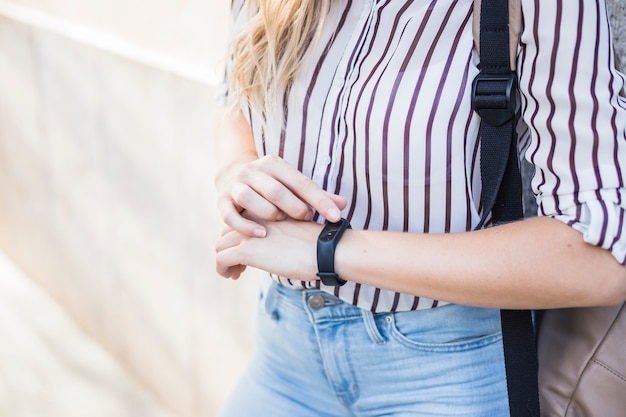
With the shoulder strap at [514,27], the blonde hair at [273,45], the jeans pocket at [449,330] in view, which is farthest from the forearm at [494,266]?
the blonde hair at [273,45]

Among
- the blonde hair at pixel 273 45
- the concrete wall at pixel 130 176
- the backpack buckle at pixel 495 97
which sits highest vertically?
the blonde hair at pixel 273 45

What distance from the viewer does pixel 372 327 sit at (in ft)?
3.86

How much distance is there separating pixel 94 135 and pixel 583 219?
228 centimetres

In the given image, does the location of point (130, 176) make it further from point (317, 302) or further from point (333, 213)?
point (333, 213)

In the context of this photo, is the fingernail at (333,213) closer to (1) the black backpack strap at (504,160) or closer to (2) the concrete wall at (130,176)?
(1) the black backpack strap at (504,160)

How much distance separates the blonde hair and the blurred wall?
0.83 metres

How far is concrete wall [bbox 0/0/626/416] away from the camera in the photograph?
2320 mm

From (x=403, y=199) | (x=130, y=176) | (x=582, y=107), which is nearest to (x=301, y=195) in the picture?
(x=403, y=199)

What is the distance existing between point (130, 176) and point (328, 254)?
177cm

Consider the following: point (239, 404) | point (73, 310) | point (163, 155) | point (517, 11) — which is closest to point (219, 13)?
point (163, 155)

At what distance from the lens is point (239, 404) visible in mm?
1379

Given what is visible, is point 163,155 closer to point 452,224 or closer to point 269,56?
point 269,56

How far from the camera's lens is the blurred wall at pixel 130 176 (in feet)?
7.61

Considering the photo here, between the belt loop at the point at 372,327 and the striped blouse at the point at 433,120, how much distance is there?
0.02 m
